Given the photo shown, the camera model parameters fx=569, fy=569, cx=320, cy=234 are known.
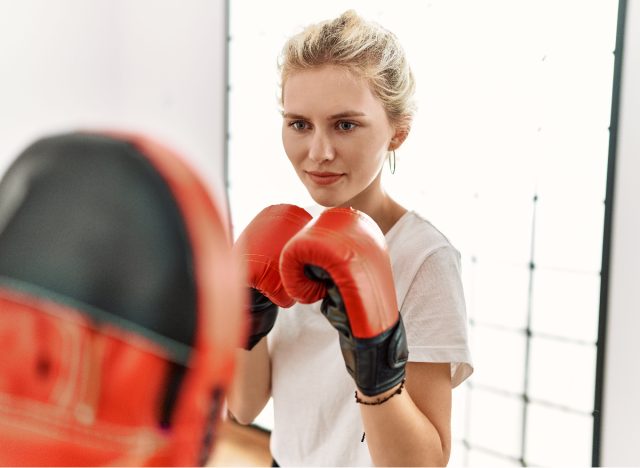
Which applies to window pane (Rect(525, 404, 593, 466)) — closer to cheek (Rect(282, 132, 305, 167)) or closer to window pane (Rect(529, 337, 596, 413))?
window pane (Rect(529, 337, 596, 413))

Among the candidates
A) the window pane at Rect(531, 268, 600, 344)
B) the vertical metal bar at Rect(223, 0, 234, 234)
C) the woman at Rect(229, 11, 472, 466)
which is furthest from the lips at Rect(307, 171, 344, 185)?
the vertical metal bar at Rect(223, 0, 234, 234)

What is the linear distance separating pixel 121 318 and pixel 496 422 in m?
2.07

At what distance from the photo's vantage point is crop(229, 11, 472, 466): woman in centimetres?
87

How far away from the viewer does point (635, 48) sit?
159 cm

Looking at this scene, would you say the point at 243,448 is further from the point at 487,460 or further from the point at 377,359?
the point at 377,359

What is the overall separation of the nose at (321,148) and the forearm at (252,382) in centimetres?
37

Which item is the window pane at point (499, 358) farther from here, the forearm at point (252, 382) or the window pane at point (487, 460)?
the forearm at point (252, 382)

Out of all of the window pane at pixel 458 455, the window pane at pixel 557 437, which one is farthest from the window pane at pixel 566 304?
the window pane at pixel 458 455

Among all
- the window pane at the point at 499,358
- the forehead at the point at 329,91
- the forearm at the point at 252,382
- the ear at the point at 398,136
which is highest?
the forehead at the point at 329,91

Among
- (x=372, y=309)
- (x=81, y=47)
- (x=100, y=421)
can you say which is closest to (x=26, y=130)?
(x=81, y=47)

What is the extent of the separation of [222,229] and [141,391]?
10cm

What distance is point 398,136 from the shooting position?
1.04 meters

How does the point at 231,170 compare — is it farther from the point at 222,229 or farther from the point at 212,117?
the point at 222,229

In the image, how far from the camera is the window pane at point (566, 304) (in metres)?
1.83
